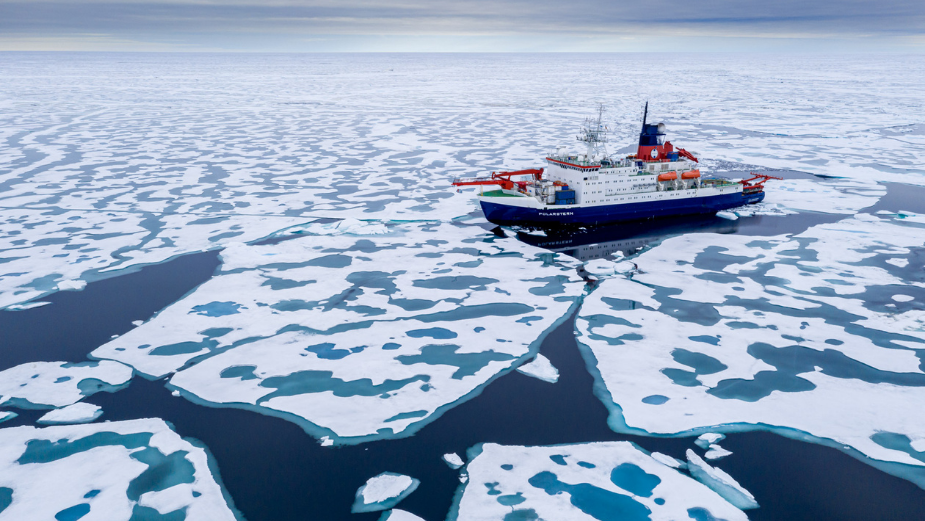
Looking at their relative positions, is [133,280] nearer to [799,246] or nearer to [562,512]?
[562,512]

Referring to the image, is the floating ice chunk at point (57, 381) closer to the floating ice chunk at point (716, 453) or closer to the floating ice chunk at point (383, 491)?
the floating ice chunk at point (383, 491)

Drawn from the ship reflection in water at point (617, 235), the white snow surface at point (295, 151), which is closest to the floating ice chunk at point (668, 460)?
the ship reflection in water at point (617, 235)

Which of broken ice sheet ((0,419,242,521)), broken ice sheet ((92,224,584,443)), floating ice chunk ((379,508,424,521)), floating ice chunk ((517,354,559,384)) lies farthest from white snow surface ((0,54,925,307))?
floating ice chunk ((379,508,424,521))

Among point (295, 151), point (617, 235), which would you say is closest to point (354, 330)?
point (617, 235)

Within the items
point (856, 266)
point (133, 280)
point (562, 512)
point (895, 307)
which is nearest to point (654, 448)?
point (562, 512)

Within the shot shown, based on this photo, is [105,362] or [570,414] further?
[105,362]

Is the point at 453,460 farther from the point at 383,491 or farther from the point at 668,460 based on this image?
the point at 668,460
